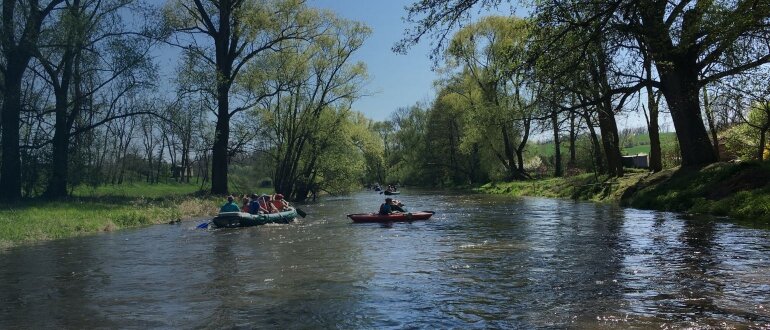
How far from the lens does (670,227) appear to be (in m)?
15.2

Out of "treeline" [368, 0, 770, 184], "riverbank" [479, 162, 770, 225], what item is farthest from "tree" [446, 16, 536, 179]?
"riverbank" [479, 162, 770, 225]

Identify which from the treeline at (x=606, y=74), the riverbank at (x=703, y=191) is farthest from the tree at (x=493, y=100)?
the riverbank at (x=703, y=191)

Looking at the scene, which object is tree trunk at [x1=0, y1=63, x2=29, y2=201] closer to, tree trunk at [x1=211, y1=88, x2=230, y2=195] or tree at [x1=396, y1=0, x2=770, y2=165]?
tree trunk at [x1=211, y1=88, x2=230, y2=195]

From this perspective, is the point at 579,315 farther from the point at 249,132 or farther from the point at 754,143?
the point at 249,132

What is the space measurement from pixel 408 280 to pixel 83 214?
14.5 meters

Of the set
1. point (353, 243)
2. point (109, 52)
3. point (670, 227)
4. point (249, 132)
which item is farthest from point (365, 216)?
point (249, 132)

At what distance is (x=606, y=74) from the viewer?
20.5 m

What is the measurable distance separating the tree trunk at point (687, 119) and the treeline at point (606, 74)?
4cm

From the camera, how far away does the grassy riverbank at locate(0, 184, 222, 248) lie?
16.4 m

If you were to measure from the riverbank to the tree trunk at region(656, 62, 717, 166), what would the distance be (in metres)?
0.67

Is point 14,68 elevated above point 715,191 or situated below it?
above

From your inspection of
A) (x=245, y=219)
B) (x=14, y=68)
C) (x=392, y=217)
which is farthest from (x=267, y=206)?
(x=14, y=68)

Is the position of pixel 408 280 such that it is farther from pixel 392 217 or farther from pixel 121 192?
pixel 121 192

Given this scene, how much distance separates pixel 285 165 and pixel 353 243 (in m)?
22.5
